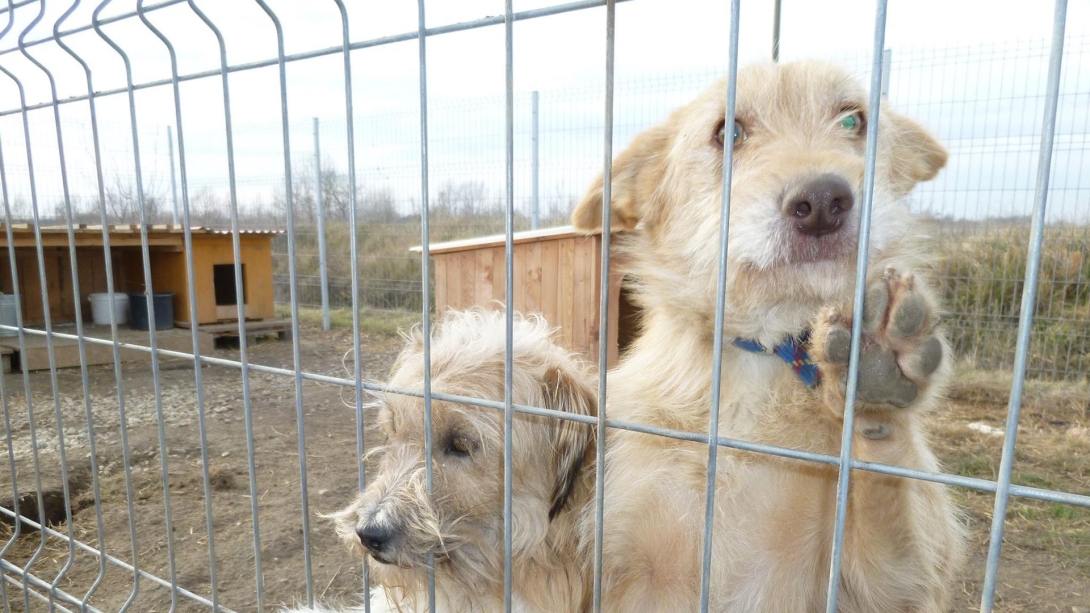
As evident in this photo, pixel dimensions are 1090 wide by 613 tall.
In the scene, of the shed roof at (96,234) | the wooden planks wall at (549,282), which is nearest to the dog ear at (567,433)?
the wooden planks wall at (549,282)

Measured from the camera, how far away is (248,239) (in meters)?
10.1

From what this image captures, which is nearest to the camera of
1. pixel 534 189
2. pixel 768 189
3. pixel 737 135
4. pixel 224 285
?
pixel 768 189

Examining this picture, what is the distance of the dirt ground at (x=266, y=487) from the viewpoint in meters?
3.68

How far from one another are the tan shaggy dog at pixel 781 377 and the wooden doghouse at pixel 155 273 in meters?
8.59

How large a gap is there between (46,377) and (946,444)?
1032 cm

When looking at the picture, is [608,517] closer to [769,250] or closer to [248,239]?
[769,250]

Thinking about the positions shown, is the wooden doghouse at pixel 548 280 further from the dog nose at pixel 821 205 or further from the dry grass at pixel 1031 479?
the dog nose at pixel 821 205

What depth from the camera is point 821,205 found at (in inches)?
58.1

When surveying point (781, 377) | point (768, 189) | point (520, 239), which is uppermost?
point (768, 189)

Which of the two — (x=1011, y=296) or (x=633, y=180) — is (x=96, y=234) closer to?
(x=633, y=180)

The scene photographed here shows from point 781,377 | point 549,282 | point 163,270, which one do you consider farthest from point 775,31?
point 163,270

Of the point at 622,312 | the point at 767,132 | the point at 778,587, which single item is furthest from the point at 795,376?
the point at 622,312

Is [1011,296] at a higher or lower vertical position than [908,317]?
lower

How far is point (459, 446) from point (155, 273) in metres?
10.2
